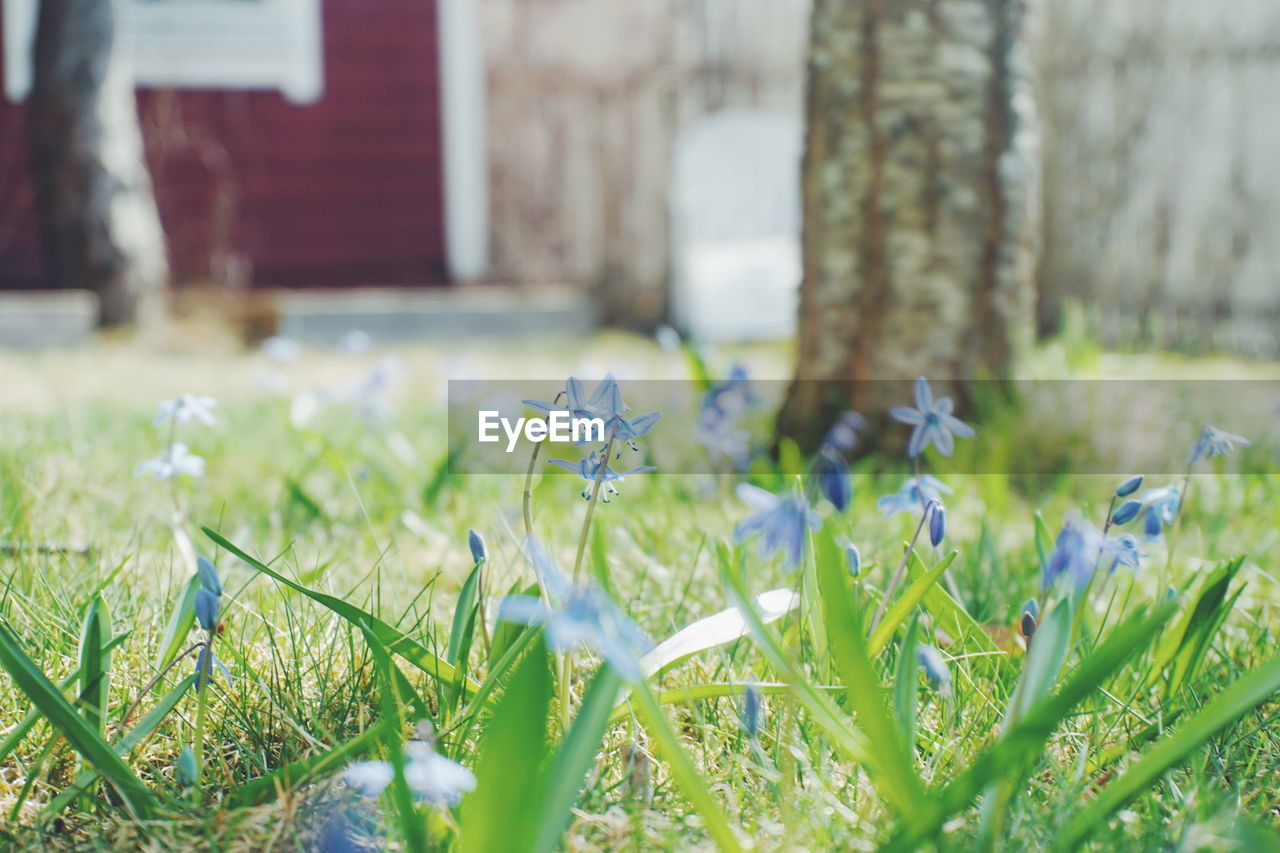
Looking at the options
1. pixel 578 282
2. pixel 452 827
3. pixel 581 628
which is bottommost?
pixel 578 282

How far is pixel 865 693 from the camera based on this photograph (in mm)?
837

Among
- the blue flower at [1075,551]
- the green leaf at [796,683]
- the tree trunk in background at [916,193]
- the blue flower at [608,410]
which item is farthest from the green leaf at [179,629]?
the tree trunk in background at [916,193]

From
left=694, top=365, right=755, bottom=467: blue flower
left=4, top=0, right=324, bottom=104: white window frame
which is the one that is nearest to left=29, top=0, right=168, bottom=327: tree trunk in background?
left=4, top=0, right=324, bottom=104: white window frame

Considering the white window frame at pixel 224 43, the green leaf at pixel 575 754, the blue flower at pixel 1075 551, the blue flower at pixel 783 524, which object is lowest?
the green leaf at pixel 575 754

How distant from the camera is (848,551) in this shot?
121 cm

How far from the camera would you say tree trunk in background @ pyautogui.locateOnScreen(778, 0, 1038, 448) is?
2.79 metres

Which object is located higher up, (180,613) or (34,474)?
(180,613)

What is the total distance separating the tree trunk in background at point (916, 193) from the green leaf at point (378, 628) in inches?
73.9

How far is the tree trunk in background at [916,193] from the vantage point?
110 inches

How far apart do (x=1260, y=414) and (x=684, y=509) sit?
5.84 ft

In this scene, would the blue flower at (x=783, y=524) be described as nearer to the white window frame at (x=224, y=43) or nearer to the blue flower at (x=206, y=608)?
the blue flower at (x=206, y=608)

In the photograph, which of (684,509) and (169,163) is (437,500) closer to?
(684,509)

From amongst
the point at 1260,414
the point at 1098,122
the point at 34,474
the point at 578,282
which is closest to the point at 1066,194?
the point at 1098,122

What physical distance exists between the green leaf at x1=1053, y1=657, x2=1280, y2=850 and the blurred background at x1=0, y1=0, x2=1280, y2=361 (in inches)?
124
